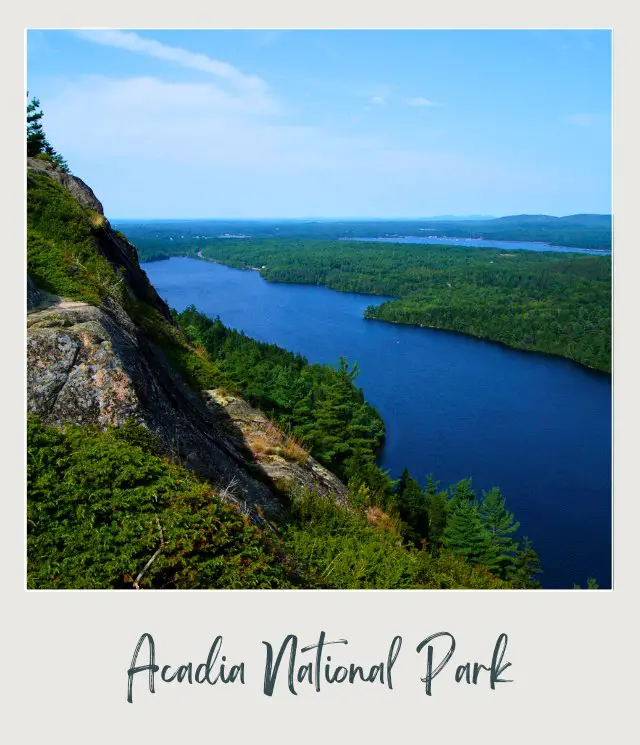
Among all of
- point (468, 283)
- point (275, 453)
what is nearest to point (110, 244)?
point (275, 453)

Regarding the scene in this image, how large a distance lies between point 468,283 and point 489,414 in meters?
61.6

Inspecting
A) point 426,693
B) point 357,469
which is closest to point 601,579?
point 357,469

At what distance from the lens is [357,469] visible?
660 inches

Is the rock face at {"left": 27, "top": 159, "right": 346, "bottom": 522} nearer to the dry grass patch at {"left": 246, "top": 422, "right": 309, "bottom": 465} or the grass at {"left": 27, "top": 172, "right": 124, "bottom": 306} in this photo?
the dry grass patch at {"left": 246, "top": 422, "right": 309, "bottom": 465}

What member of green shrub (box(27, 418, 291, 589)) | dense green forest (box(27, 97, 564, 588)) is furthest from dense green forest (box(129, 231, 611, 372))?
green shrub (box(27, 418, 291, 589))

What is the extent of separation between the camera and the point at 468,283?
93.4 m

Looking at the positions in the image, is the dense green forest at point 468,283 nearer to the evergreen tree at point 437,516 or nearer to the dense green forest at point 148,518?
the evergreen tree at point 437,516

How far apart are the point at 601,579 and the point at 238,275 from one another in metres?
89.4

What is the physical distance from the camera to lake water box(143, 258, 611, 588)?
927 inches

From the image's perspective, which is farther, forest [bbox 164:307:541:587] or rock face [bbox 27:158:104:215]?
forest [bbox 164:307:541:587]

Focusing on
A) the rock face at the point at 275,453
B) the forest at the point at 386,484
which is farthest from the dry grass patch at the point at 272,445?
the forest at the point at 386,484

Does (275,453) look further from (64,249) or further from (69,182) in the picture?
(69,182)

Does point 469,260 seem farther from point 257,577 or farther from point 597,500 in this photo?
point 257,577

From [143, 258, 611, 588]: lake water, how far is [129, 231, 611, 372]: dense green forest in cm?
389
